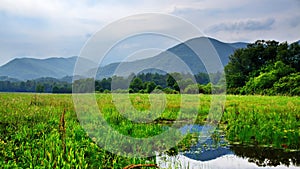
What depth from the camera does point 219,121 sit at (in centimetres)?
1079

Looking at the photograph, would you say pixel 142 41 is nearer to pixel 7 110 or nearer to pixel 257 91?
pixel 7 110

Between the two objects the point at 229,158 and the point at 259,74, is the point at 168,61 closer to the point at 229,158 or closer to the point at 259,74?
the point at 229,158

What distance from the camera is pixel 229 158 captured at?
→ 6625mm

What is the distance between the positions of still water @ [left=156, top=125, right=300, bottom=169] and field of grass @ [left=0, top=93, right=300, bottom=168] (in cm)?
39

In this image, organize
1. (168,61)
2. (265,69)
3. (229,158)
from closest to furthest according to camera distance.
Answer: (229,158), (168,61), (265,69)

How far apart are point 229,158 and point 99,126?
3.12m

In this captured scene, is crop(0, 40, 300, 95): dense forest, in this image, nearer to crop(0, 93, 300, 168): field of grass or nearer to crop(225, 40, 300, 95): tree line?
crop(225, 40, 300, 95): tree line

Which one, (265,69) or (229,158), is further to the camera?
(265,69)

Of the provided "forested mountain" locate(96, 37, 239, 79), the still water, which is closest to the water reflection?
the still water

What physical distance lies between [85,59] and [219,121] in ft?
18.6

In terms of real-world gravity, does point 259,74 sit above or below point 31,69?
below

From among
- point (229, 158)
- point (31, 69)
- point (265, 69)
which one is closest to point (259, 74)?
point (265, 69)

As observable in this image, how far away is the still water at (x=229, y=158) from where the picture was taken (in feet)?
19.9

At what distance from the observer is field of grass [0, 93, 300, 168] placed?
541cm
